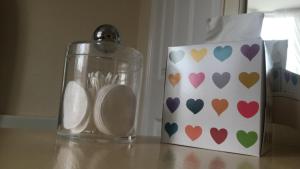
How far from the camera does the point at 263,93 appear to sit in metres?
0.54

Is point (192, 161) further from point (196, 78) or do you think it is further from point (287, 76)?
point (287, 76)

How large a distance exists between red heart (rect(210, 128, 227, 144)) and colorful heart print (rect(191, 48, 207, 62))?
0.13m

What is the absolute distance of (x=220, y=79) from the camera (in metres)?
0.57

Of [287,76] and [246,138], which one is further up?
[287,76]

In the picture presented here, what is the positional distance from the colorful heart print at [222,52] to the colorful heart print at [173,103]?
0.35 feet

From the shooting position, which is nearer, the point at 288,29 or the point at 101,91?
the point at 101,91

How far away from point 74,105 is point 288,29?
60cm

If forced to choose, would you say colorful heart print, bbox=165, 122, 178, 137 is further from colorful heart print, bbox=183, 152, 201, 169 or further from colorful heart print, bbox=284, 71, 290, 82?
colorful heart print, bbox=284, 71, 290, 82

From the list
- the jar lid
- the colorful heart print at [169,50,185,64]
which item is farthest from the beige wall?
the colorful heart print at [169,50,185,64]

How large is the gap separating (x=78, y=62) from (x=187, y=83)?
219 mm

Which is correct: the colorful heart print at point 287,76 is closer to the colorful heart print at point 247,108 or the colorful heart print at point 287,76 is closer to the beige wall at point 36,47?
the colorful heart print at point 247,108

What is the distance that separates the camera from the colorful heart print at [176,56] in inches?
24.7

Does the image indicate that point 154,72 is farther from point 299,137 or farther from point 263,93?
point 263,93

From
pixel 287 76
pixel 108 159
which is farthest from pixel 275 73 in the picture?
pixel 108 159
